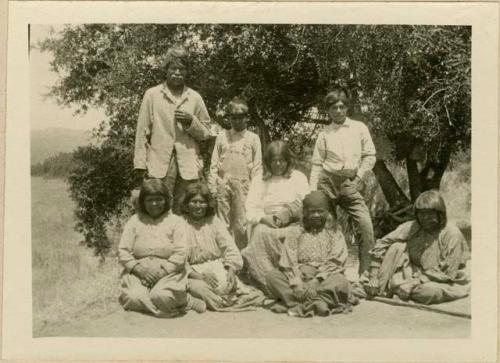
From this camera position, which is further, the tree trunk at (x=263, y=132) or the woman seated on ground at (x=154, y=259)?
the tree trunk at (x=263, y=132)

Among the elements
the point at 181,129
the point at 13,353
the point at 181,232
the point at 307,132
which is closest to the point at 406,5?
the point at 307,132

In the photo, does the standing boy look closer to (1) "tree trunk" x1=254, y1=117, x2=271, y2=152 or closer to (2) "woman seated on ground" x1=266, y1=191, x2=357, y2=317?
(1) "tree trunk" x1=254, y1=117, x2=271, y2=152

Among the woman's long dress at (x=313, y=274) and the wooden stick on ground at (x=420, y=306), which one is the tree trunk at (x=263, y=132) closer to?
the woman's long dress at (x=313, y=274)

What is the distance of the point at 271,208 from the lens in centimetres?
798

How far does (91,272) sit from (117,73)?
1.96m

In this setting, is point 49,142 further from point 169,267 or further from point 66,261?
point 169,267

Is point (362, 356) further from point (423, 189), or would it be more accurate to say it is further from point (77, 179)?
point (77, 179)

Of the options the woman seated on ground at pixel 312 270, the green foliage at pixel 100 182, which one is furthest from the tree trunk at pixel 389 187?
the green foliage at pixel 100 182

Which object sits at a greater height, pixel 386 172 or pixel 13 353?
pixel 386 172

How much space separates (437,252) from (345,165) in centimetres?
119

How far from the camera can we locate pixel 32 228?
26.3ft

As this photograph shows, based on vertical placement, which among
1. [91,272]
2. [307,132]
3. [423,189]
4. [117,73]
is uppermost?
[117,73]

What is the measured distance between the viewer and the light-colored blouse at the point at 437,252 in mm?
7977

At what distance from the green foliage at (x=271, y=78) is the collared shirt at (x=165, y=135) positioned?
207 millimetres
